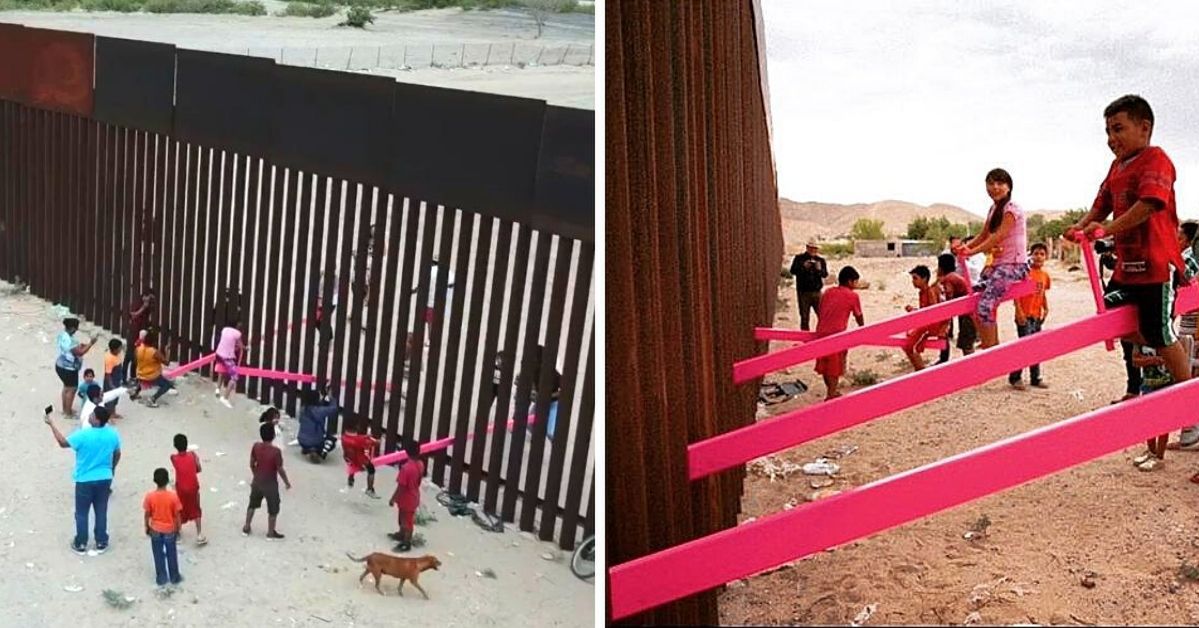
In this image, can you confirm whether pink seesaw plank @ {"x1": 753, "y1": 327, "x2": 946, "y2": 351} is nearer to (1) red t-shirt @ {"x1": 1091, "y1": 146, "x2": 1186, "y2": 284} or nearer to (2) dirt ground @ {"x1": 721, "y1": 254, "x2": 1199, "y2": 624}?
(2) dirt ground @ {"x1": 721, "y1": 254, "x2": 1199, "y2": 624}

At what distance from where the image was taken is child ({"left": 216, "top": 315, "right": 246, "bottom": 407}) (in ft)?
5.37

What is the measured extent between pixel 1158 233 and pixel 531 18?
3.53 feet

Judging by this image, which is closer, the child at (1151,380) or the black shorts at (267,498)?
the black shorts at (267,498)

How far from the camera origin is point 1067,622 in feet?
6.18

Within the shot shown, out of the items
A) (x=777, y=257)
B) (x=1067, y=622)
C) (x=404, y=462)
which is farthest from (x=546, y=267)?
(x=777, y=257)

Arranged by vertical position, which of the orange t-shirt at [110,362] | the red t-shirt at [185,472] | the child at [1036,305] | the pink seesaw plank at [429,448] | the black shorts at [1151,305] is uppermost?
the black shorts at [1151,305]

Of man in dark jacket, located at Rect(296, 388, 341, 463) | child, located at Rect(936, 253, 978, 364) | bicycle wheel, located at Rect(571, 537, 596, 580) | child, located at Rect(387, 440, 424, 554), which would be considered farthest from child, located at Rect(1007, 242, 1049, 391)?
man in dark jacket, located at Rect(296, 388, 341, 463)

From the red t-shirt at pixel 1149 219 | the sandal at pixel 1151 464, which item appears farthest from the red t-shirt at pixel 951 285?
the red t-shirt at pixel 1149 219

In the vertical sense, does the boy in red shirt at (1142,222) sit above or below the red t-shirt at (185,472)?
above

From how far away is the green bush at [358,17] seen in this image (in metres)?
1.64

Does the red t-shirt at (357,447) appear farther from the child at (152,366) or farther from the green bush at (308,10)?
the green bush at (308,10)

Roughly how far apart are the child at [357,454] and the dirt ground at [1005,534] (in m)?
0.70

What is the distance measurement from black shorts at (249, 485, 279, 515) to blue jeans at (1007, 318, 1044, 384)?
155cm

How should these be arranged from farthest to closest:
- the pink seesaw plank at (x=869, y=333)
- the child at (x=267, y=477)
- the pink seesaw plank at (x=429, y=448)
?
the pink seesaw plank at (x=869, y=333), the pink seesaw plank at (x=429, y=448), the child at (x=267, y=477)
